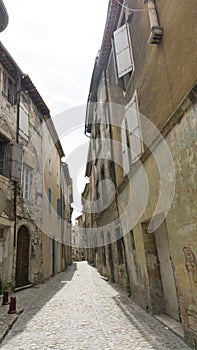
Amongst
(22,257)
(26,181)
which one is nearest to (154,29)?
(26,181)

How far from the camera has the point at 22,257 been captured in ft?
31.9

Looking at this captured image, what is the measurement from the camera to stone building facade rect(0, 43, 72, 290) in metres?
8.90

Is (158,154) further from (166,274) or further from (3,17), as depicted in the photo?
(3,17)

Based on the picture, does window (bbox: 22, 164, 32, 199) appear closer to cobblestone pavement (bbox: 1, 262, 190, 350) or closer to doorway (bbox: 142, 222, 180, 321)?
cobblestone pavement (bbox: 1, 262, 190, 350)

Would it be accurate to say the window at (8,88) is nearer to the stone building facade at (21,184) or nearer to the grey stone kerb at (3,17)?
the stone building facade at (21,184)

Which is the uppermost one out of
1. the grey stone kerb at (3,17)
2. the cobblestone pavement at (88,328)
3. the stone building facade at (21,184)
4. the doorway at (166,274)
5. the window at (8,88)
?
the grey stone kerb at (3,17)

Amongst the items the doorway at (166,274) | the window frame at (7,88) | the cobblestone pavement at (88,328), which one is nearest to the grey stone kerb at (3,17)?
the window frame at (7,88)

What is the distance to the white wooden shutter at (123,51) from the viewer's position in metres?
6.45

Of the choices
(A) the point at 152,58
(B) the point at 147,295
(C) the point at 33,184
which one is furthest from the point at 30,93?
(B) the point at 147,295

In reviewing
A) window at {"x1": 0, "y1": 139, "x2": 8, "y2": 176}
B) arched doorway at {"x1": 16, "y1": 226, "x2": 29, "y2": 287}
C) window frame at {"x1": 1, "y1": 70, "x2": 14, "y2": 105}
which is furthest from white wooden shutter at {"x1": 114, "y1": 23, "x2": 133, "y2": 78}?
arched doorway at {"x1": 16, "y1": 226, "x2": 29, "y2": 287}

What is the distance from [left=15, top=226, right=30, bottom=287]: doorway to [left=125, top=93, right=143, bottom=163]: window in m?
6.38

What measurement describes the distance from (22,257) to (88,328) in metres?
6.20

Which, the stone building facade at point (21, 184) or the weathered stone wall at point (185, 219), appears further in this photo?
the stone building facade at point (21, 184)

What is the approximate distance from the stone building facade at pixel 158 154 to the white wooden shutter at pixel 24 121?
4.80 meters
